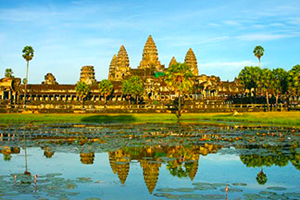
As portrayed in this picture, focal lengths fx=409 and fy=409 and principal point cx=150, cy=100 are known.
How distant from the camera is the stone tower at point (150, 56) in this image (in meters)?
163

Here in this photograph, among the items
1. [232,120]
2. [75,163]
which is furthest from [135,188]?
[232,120]

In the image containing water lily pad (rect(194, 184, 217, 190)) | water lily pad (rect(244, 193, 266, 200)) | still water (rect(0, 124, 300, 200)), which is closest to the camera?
water lily pad (rect(244, 193, 266, 200))

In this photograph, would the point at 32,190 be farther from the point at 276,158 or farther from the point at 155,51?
the point at 155,51

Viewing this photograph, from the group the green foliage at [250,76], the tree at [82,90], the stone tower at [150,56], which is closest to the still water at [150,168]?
the green foliage at [250,76]

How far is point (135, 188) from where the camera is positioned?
18047mm

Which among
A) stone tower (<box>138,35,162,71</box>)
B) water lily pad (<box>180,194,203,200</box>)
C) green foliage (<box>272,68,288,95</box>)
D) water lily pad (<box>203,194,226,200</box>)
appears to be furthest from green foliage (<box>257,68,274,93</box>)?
water lily pad (<box>180,194,203,200</box>)

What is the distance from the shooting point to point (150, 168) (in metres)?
22.2

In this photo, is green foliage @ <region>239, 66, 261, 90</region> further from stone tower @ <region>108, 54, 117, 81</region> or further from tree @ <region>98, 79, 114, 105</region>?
stone tower @ <region>108, 54, 117, 81</region>

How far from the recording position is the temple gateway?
330 feet

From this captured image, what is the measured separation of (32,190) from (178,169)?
8.13 m

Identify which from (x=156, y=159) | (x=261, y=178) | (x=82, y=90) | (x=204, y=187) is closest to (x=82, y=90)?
(x=82, y=90)

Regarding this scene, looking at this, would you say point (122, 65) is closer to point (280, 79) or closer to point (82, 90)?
point (82, 90)

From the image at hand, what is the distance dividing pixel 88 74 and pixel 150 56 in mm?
26335

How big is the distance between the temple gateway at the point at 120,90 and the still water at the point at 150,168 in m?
58.6
